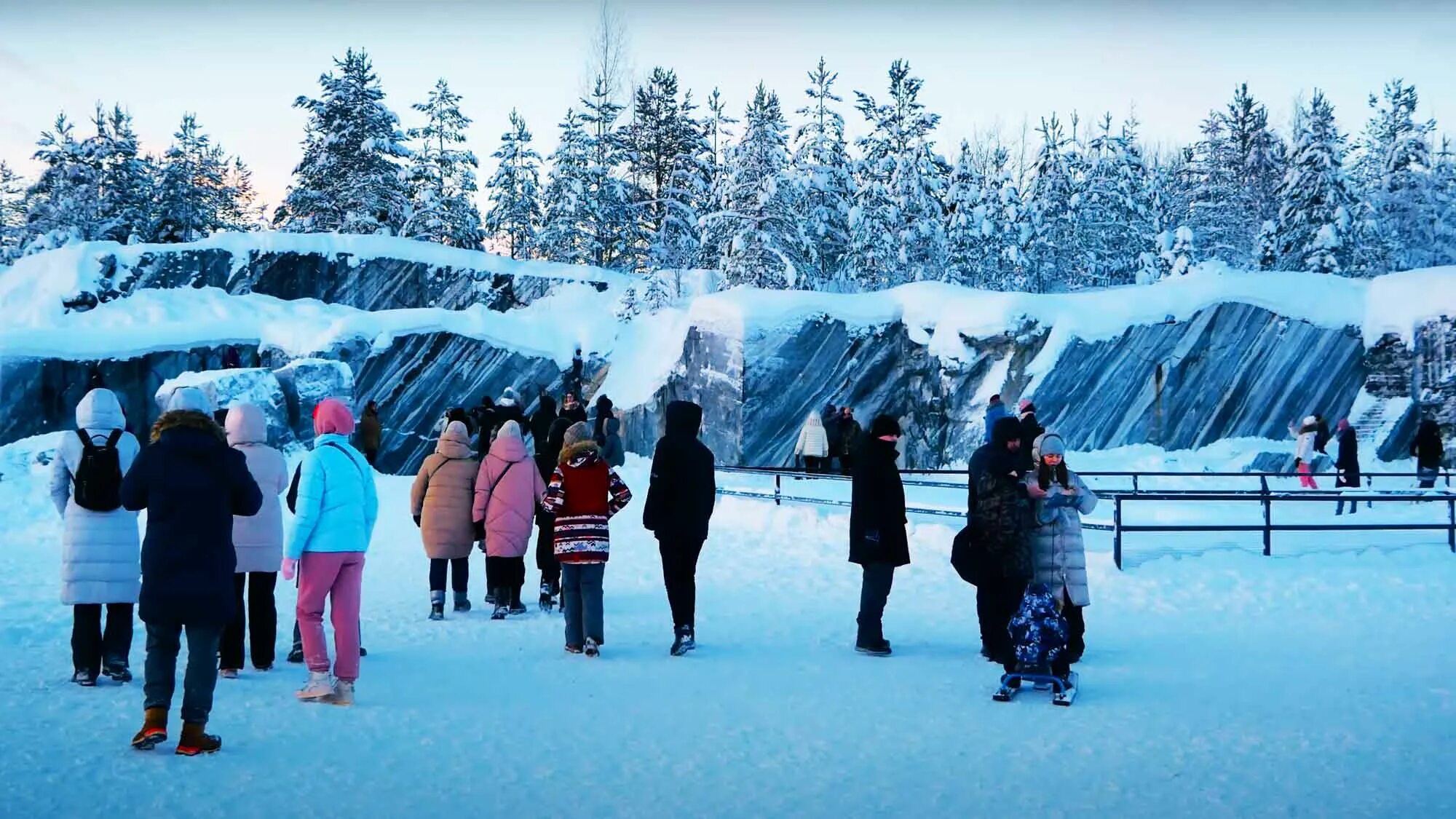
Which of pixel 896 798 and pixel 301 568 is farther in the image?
pixel 301 568

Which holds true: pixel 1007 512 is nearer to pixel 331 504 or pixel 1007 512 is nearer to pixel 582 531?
pixel 582 531

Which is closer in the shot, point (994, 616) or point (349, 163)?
point (994, 616)

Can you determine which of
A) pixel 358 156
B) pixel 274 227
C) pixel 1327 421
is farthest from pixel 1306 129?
pixel 274 227

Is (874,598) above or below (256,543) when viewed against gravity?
below

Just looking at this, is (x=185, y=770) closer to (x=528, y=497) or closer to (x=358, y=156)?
(x=528, y=497)

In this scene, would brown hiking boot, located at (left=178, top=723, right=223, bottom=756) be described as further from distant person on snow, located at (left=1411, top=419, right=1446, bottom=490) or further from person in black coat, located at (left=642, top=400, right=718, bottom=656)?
distant person on snow, located at (left=1411, top=419, right=1446, bottom=490)

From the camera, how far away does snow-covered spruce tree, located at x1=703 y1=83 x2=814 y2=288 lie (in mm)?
38344

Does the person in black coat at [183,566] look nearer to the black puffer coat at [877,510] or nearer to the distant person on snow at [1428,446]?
the black puffer coat at [877,510]

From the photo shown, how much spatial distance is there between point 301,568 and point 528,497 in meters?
3.24

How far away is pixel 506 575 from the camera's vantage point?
10727 millimetres

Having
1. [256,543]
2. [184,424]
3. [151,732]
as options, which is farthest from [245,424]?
[151,732]

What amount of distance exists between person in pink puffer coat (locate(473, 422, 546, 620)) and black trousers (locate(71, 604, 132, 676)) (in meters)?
3.24

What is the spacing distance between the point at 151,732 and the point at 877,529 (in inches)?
200

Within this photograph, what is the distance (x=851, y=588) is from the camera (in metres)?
12.9
